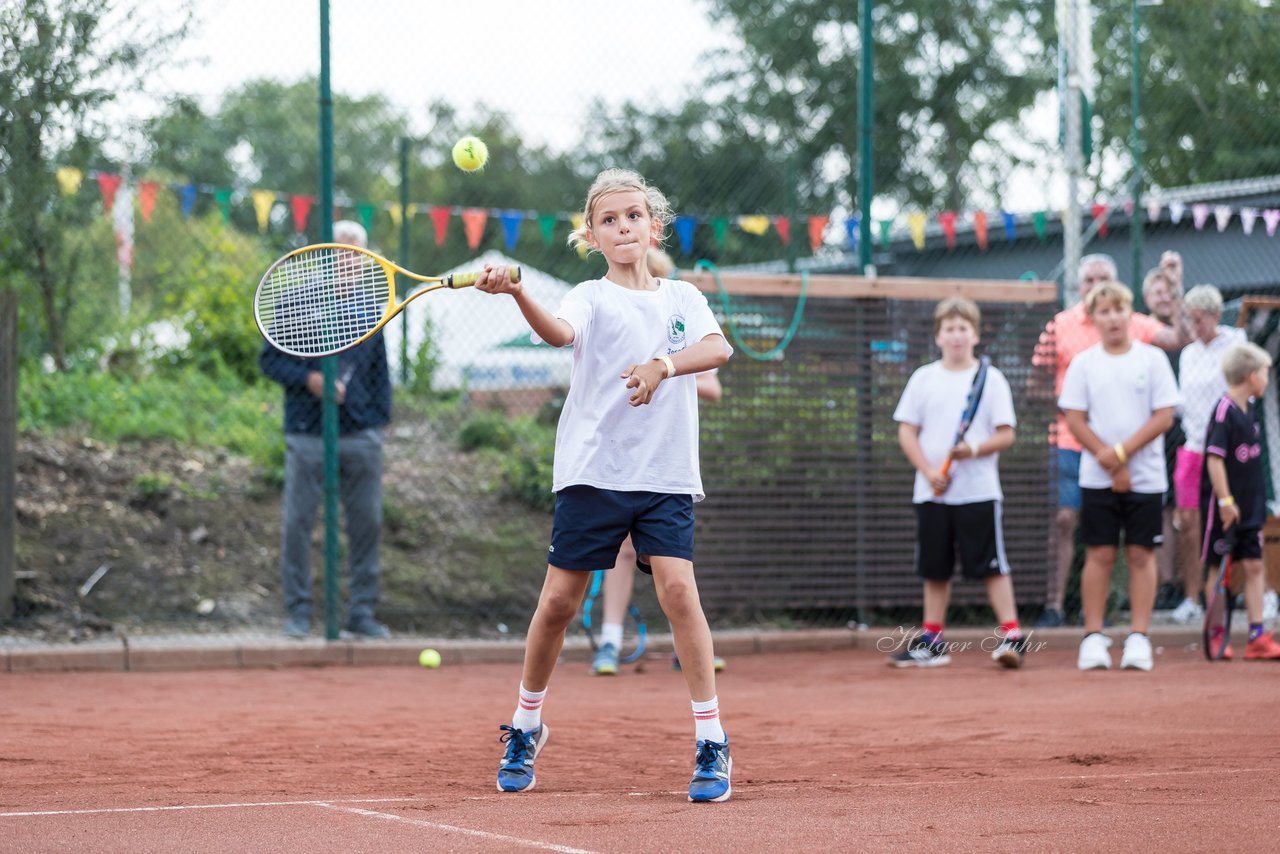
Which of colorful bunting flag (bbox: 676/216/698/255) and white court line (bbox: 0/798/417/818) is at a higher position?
colorful bunting flag (bbox: 676/216/698/255)

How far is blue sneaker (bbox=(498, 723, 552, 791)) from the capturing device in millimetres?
4316

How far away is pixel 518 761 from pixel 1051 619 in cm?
557

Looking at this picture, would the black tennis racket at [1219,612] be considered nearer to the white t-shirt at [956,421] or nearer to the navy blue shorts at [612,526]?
the white t-shirt at [956,421]

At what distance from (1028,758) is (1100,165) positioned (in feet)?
27.2

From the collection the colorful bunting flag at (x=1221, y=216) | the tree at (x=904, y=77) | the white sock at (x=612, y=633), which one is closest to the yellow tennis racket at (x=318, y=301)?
the white sock at (x=612, y=633)

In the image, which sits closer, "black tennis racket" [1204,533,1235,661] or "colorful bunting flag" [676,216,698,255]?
"black tennis racket" [1204,533,1235,661]

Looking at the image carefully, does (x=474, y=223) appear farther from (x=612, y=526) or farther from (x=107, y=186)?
(x=612, y=526)

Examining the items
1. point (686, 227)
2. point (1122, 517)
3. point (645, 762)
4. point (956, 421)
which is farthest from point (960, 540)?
point (686, 227)

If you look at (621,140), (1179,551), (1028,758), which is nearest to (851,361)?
(1179,551)

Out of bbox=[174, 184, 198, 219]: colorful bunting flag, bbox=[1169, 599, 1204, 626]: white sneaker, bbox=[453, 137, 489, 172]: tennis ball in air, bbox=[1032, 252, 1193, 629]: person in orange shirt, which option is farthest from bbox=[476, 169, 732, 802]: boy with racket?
bbox=[174, 184, 198, 219]: colorful bunting flag

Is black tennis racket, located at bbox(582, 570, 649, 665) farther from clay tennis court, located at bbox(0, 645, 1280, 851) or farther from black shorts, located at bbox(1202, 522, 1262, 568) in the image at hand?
black shorts, located at bbox(1202, 522, 1262, 568)

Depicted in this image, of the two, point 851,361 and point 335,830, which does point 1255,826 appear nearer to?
point 335,830

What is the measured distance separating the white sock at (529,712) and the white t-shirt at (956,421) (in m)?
3.90

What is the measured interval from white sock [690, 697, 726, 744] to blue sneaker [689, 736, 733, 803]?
0.02 metres
